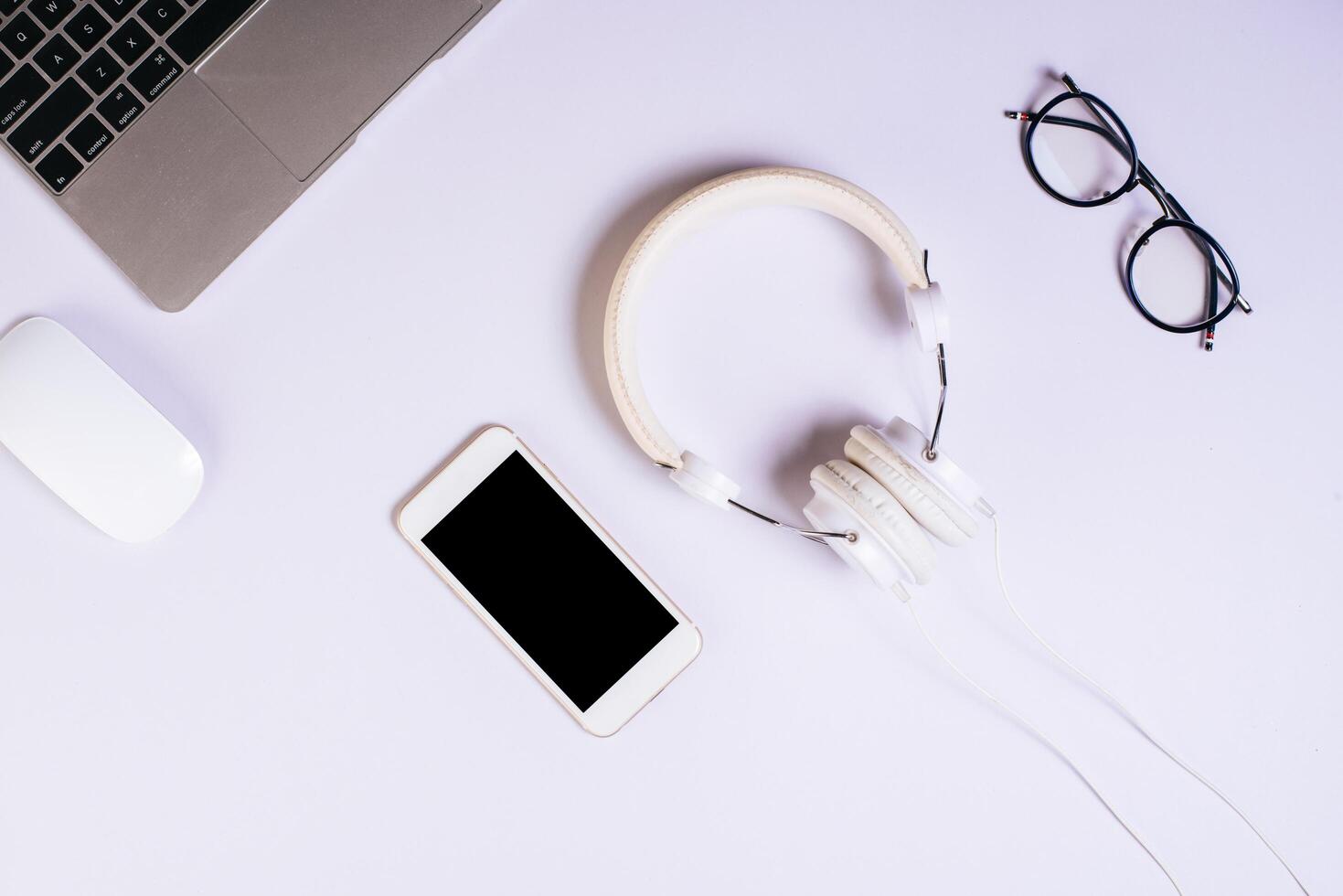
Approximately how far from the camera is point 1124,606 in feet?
2.31

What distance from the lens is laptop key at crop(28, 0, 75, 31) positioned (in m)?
0.60

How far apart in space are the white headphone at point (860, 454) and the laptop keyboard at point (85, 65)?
358 mm

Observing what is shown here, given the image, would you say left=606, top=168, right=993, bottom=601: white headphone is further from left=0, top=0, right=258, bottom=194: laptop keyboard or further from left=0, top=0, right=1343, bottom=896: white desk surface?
left=0, top=0, right=258, bottom=194: laptop keyboard

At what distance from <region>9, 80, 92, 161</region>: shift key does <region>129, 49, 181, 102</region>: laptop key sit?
0.04 m

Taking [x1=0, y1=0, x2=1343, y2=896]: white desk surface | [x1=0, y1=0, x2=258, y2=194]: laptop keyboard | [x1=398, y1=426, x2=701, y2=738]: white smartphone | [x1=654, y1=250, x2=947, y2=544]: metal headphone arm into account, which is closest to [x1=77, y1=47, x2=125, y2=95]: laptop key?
[x1=0, y1=0, x2=258, y2=194]: laptop keyboard

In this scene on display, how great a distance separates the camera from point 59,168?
24.5 inches

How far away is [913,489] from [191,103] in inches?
23.9

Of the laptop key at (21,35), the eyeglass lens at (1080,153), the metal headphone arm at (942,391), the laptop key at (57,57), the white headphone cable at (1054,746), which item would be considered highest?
the laptop key at (21,35)

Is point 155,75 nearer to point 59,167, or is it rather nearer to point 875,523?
point 59,167

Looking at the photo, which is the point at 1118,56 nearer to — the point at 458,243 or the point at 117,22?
the point at 458,243

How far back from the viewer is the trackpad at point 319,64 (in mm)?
628

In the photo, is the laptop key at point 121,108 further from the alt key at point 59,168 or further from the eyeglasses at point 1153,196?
the eyeglasses at point 1153,196

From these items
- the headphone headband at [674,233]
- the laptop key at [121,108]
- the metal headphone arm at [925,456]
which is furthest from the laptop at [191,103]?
the metal headphone arm at [925,456]

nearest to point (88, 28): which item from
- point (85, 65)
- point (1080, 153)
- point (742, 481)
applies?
point (85, 65)
